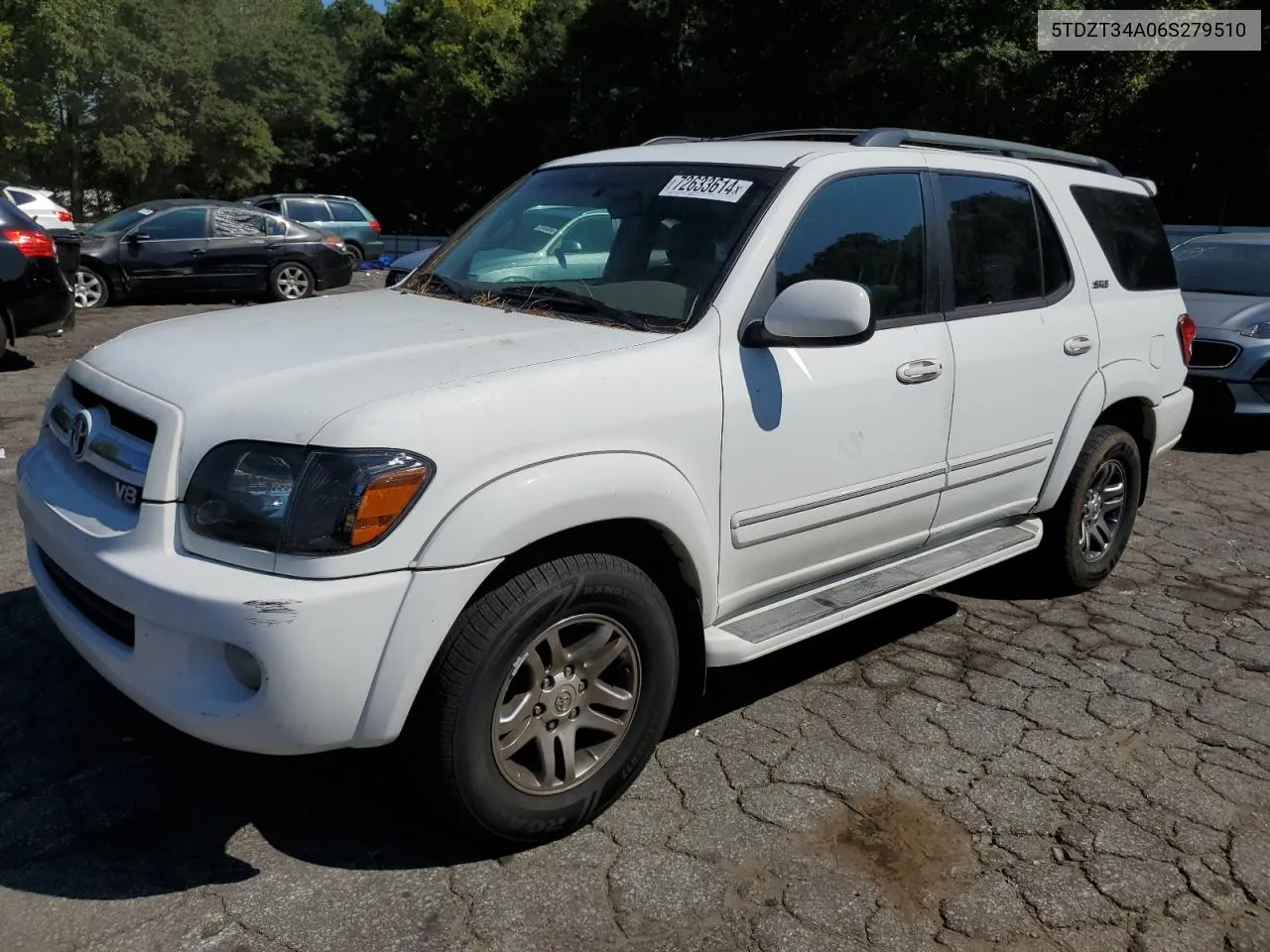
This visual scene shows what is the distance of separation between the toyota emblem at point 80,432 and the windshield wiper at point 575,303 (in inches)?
49.6

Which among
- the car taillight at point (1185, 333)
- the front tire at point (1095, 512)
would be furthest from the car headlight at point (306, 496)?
the car taillight at point (1185, 333)

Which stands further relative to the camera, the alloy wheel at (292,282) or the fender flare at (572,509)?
the alloy wheel at (292,282)

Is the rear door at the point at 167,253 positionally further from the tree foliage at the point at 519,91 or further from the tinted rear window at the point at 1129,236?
the tree foliage at the point at 519,91

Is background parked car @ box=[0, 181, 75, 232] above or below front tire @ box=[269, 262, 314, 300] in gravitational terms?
above

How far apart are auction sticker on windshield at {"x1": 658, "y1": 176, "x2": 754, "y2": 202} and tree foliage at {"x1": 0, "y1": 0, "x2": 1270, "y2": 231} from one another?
2182 cm

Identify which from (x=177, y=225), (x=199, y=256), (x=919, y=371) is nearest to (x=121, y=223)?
(x=177, y=225)

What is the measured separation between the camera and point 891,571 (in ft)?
13.0

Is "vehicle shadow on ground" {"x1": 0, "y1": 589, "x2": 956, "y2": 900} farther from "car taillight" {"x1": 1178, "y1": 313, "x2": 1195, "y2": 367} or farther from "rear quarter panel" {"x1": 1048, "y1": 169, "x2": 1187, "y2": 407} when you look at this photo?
"car taillight" {"x1": 1178, "y1": 313, "x2": 1195, "y2": 367}

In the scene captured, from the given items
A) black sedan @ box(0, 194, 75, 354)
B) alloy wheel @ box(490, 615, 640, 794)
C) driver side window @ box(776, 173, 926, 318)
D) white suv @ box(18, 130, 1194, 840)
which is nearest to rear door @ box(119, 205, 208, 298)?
black sedan @ box(0, 194, 75, 354)

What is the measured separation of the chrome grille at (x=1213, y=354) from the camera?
27.5ft

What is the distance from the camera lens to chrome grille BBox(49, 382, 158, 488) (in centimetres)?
281

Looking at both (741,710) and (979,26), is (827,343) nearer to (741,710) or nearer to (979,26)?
(741,710)

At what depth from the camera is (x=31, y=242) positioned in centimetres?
890

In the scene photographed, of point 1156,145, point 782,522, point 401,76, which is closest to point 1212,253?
point 782,522
